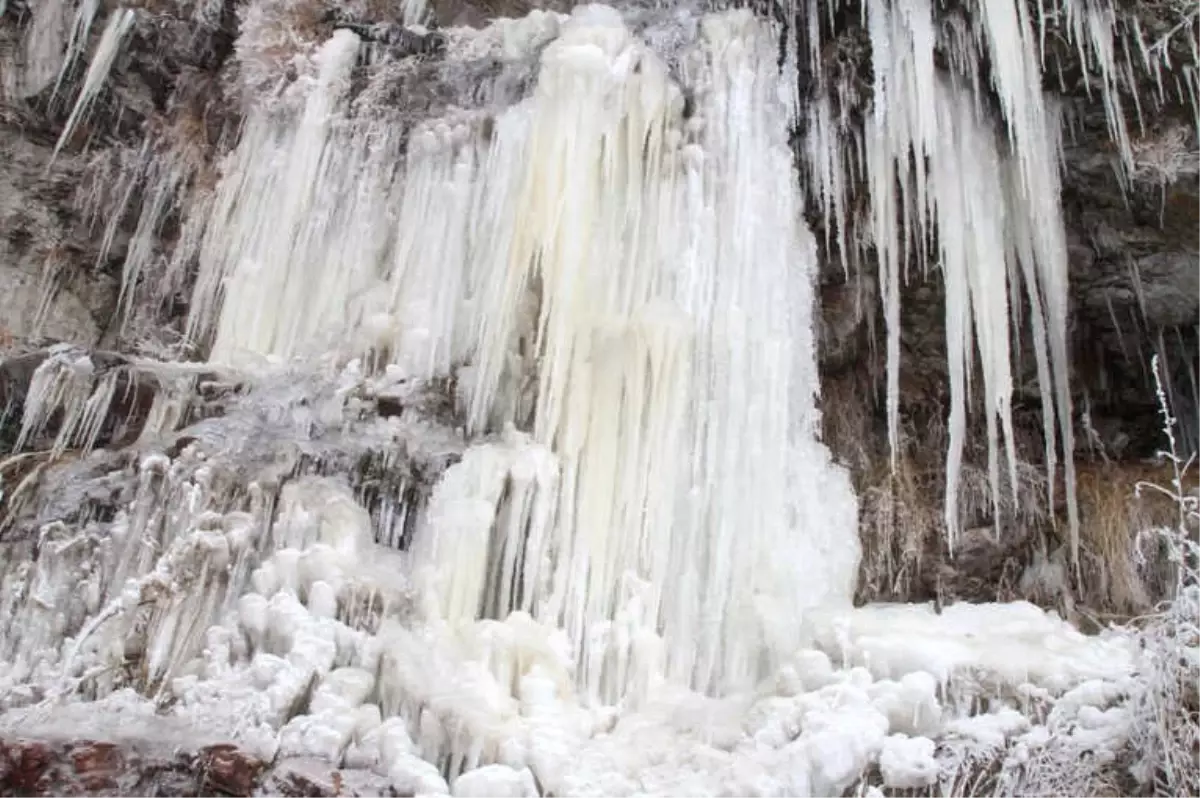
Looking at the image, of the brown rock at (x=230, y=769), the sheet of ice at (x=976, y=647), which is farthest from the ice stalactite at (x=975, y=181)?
the brown rock at (x=230, y=769)

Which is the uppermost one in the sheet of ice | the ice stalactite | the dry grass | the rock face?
the ice stalactite

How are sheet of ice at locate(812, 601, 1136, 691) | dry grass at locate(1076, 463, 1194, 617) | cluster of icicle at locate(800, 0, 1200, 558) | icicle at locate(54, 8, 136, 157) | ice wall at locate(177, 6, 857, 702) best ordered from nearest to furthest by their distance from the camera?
1. sheet of ice at locate(812, 601, 1136, 691)
2. ice wall at locate(177, 6, 857, 702)
3. cluster of icicle at locate(800, 0, 1200, 558)
4. dry grass at locate(1076, 463, 1194, 617)
5. icicle at locate(54, 8, 136, 157)

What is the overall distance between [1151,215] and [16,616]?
6145mm

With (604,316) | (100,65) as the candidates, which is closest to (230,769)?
(604,316)

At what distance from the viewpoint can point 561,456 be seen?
224 inches

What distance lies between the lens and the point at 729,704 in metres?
4.62

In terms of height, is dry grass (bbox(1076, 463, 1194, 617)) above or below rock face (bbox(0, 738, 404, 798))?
above

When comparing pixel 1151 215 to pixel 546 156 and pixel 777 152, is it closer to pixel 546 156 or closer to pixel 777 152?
pixel 777 152

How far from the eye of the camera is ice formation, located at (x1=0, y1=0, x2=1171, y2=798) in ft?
14.2

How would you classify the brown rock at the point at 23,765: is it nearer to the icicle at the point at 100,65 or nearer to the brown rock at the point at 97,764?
the brown rock at the point at 97,764

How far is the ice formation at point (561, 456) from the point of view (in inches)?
170

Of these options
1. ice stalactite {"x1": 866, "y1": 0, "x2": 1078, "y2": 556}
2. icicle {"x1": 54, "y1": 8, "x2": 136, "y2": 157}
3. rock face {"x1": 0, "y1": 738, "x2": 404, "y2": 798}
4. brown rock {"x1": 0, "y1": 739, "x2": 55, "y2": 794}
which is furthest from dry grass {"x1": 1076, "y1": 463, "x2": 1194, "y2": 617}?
icicle {"x1": 54, "y1": 8, "x2": 136, "y2": 157}

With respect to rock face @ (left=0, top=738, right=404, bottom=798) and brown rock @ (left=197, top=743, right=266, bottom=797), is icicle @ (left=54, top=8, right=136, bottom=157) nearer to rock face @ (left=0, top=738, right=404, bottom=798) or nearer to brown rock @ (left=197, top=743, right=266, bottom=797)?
rock face @ (left=0, top=738, right=404, bottom=798)

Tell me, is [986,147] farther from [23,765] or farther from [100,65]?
[100,65]
